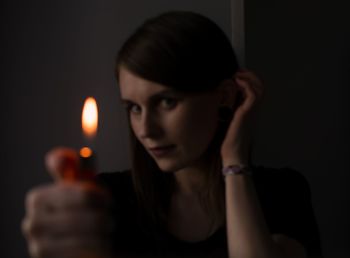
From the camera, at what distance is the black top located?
34.7 inches

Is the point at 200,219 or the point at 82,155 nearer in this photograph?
the point at 82,155

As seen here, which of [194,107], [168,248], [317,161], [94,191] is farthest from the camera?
[317,161]

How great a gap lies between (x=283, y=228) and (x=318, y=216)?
328mm

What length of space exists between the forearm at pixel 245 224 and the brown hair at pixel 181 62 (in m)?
0.16

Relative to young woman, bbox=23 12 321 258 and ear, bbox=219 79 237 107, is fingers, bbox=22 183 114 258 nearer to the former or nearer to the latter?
young woman, bbox=23 12 321 258

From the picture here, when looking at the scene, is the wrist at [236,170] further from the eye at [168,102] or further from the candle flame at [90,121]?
the candle flame at [90,121]

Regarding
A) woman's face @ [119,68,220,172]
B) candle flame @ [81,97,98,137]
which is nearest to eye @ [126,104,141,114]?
woman's face @ [119,68,220,172]


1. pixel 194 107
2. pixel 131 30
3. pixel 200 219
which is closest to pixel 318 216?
pixel 200 219

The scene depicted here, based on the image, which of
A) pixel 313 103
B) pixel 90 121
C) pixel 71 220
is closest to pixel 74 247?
pixel 71 220

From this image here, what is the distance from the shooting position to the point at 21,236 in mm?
1062

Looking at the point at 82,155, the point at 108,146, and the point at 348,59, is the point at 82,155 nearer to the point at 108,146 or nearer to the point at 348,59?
the point at 108,146

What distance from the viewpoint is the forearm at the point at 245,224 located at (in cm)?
73

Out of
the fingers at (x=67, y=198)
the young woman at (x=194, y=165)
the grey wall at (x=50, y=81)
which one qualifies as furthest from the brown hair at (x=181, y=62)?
the fingers at (x=67, y=198)

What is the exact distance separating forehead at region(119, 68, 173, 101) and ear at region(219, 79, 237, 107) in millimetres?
161
